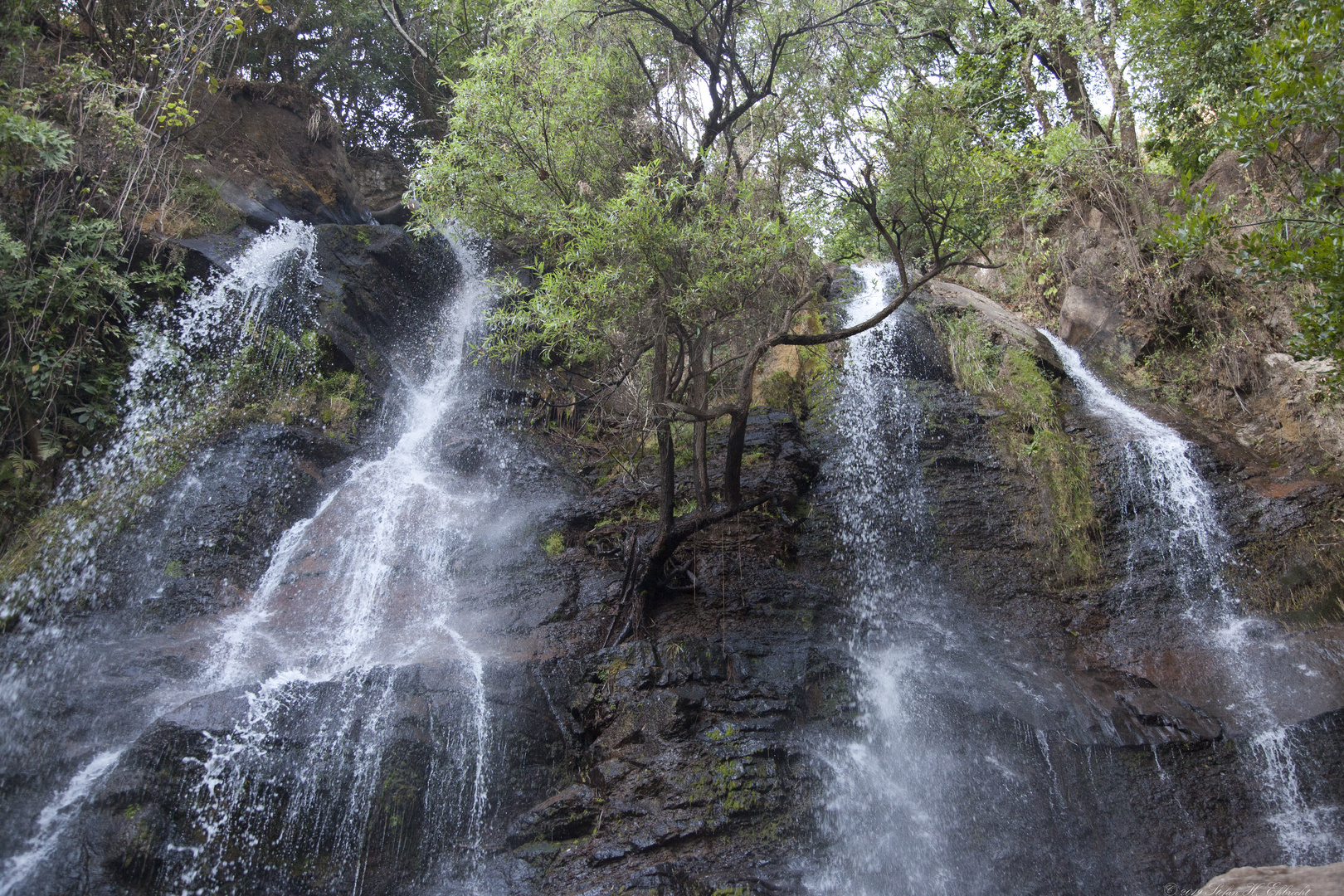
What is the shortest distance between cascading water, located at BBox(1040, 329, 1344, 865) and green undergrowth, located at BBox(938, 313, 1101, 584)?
543mm

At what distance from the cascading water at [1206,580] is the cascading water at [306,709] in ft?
23.5

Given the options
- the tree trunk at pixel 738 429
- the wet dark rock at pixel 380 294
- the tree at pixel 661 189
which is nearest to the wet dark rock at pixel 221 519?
the wet dark rock at pixel 380 294

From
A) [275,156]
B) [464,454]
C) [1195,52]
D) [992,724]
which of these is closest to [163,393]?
[464,454]

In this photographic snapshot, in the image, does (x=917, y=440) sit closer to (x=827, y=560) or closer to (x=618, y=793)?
(x=827, y=560)

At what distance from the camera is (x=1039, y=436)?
10.3 metres

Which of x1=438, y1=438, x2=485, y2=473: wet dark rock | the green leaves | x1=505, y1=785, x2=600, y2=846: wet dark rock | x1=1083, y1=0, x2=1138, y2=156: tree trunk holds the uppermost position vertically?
x1=1083, y1=0, x2=1138, y2=156: tree trunk

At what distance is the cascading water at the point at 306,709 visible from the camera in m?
6.30

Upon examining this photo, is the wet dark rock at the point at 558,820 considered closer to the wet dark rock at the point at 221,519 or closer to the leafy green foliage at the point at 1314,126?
the wet dark rock at the point at 221,519

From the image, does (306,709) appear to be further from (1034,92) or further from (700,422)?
(1034,92)

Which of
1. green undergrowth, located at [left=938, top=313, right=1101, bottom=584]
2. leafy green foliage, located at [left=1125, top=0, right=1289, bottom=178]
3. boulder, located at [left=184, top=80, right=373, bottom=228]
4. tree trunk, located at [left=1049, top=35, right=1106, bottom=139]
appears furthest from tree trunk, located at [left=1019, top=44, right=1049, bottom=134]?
boulder, located at [left=184, top=80, right=373, bottom=228]

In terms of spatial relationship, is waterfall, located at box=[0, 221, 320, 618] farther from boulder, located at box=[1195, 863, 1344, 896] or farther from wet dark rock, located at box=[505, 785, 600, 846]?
boulder, located at box=[1195, 863, 1344, 896]

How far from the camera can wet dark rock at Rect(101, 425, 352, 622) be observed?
8.52m

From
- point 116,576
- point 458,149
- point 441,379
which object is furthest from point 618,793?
point 441,379

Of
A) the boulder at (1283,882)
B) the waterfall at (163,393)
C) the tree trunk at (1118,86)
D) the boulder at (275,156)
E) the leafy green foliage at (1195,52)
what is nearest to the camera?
the boulder at (1283,882)
